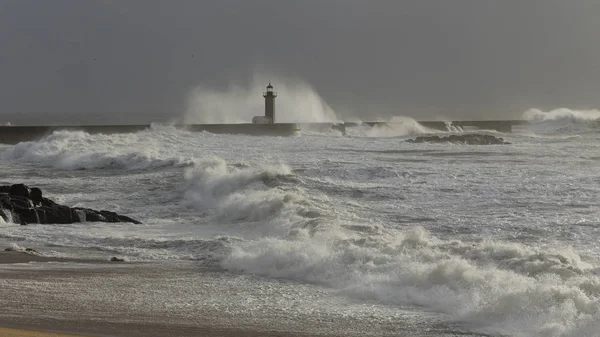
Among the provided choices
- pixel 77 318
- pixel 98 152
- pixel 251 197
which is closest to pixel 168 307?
pixel 77 318

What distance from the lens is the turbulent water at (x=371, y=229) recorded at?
8.16 meters

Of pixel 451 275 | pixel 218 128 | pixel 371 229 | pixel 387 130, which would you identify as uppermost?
pixel 218 128

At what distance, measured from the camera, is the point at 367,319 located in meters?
7.72

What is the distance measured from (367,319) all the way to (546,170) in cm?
1593

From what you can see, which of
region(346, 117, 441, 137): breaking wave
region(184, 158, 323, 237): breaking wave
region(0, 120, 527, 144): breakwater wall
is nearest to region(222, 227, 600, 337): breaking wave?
region(184, 158, 323, 237): breaking wave

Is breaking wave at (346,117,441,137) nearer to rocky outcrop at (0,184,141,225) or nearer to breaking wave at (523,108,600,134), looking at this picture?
breaking wave at (523,108,600,134)

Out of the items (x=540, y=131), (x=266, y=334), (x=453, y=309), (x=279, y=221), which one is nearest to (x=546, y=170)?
(x=279, y=221)

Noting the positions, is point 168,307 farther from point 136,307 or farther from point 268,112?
point 268,112

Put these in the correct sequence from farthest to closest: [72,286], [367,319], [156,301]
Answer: [72,286]
[156,301]
[367,319]

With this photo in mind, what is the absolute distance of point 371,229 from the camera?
1285cm

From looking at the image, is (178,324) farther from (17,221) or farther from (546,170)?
(546,170)

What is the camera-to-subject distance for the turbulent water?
8.16 metres

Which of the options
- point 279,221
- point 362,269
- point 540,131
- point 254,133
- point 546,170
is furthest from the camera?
point 540,131

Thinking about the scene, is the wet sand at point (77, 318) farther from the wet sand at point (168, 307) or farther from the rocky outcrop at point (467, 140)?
the rocky outcrop at point (467, 140)
